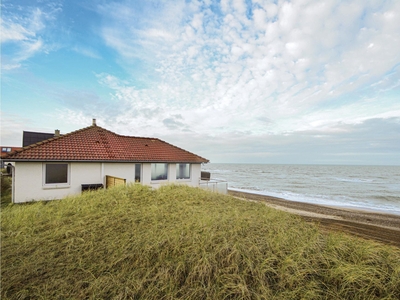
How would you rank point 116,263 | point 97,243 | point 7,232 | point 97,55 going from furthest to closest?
point 97,55, point 7,232, point 97,243, point 116,263

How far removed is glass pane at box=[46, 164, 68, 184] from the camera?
10125 millimetres

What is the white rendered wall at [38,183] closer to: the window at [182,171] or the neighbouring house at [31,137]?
the window at [182,171]

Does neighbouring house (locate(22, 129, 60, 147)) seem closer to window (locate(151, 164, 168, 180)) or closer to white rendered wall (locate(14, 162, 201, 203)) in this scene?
white rendered wall (locate(14, 162, 201, 203))

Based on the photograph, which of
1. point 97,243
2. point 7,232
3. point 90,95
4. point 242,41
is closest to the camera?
point 97,243

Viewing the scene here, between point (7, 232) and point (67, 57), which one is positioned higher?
point (67, 57)

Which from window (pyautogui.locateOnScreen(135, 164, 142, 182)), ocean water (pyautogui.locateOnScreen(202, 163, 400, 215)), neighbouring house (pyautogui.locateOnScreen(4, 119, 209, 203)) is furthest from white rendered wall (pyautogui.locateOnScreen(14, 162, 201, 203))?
ocean water (pyautogui.locateOnScreen(202, 163, 400, 215))

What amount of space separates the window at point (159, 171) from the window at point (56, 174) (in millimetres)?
5208

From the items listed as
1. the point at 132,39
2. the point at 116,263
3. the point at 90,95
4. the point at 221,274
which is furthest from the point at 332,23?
the point at 90,95

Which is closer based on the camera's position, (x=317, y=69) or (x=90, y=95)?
(x=317, y=69)

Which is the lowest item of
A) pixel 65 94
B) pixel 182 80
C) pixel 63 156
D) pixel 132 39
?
pixel 63 156

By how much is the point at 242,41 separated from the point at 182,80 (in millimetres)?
5425

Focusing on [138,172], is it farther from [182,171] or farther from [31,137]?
[31,137]

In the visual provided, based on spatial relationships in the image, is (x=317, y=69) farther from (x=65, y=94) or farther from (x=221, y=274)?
(x=65, y=94)

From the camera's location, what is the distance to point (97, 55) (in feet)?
40.3
